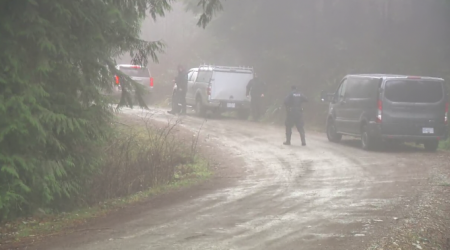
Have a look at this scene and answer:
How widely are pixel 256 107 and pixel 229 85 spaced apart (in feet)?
5.69

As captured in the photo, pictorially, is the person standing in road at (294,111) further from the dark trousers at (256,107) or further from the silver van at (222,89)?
the dark trousers at (256,107)

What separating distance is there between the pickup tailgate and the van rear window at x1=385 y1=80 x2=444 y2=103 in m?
10.3

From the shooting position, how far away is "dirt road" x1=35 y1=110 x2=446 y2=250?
25.2 ft

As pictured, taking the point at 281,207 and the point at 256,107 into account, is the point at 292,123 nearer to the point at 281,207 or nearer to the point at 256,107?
the point at 256,107

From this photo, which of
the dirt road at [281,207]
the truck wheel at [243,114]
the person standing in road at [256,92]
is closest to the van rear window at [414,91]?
the dirt road at [281,207]

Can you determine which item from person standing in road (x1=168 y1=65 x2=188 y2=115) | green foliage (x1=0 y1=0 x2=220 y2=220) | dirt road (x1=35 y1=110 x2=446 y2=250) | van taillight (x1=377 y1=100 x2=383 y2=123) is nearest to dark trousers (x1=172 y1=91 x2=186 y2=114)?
person standing in road (x1=168 y1=65 x2=188 y2=115)

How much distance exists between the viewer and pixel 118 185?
37.9 feet

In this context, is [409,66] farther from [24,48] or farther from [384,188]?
[24,48]

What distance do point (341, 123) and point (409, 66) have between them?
6883 mm

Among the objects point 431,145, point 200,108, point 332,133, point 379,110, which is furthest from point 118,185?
point 200,108

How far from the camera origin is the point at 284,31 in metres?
30.5

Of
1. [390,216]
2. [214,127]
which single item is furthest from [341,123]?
[390,216]

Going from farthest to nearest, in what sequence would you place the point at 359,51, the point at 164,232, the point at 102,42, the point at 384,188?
1. the point at 359,51
2. the point at 384,188
3. the point at 102,42
4. the point at 164,232

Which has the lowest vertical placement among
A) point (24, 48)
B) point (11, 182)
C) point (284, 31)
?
point (11, 182)
